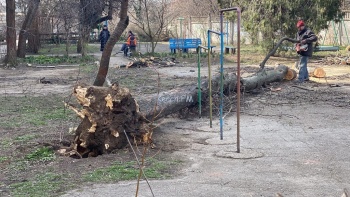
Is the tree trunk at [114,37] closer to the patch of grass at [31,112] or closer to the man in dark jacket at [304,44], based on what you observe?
the patch of grass at [31,112]

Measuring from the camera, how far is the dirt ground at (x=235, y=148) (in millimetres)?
5828

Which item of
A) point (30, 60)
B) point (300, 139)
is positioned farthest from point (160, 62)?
point (300, 139)

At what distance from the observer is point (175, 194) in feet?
18.3

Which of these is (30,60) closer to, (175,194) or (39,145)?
(39,145)

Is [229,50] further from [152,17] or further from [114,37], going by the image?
[114,37]

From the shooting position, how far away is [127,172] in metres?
6.29

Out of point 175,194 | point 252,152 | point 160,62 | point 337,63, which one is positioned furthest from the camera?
point 160,62

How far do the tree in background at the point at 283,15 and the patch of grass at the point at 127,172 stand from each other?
1702 centimetres

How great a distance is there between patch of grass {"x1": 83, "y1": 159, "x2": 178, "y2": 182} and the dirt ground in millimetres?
134

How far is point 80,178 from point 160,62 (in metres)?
16.7

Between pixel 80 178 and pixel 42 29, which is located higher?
pixel 42 29

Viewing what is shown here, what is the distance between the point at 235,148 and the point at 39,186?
292cm

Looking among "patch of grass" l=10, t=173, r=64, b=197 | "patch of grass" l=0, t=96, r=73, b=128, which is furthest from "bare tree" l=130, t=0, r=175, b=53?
"patch of grass" l=10, t=173, r=64, b=197

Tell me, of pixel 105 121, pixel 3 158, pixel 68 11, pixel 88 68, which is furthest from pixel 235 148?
pixel 68 11
